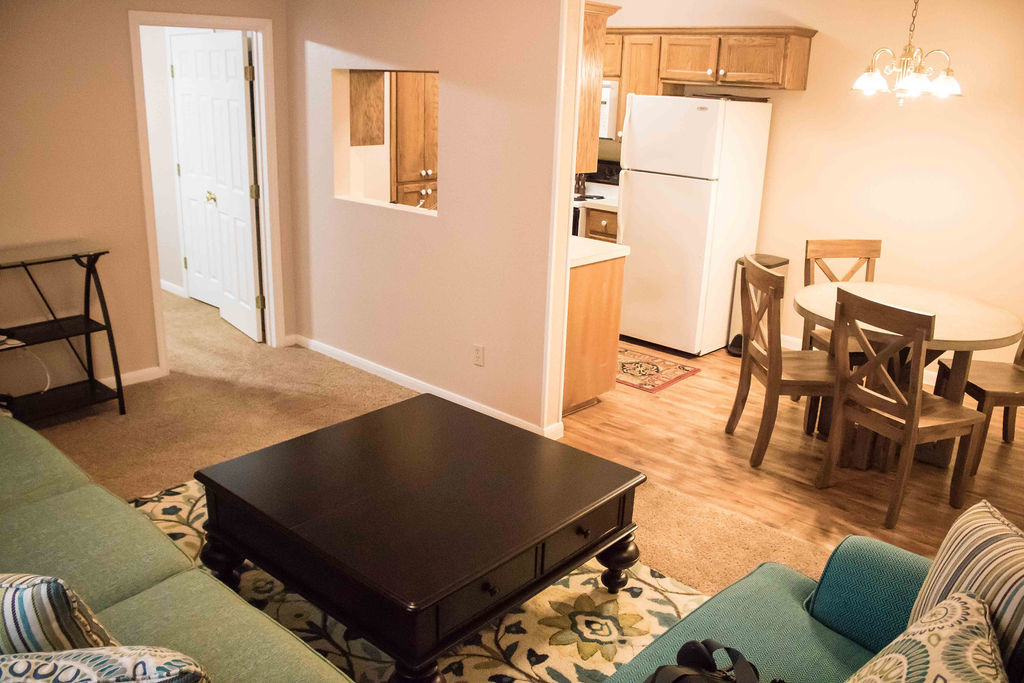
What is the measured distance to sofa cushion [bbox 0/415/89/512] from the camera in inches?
98.7

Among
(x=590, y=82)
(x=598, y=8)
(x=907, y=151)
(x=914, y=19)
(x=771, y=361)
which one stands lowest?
(x=771, y=361)

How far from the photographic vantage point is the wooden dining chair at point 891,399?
3307mm

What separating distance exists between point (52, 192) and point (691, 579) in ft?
11.8

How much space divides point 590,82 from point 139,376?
3.00 m

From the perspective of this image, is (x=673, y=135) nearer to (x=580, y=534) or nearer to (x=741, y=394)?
(x=741, y=394)

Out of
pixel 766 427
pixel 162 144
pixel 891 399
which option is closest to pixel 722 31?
pixel 766 427

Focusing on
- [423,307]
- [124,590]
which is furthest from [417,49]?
[124,590]

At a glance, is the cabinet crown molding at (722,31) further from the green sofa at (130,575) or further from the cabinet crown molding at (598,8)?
the green sofa at (130,575)

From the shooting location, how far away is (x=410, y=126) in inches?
226

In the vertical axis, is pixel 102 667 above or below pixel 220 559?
above

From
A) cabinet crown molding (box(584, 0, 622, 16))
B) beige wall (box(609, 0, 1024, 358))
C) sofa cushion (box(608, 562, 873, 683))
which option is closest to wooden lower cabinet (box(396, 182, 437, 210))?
cabinet crown molding (box(584, 0, 622, 16))

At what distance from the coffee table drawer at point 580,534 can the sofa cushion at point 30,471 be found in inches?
59.4

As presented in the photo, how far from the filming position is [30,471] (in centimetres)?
262

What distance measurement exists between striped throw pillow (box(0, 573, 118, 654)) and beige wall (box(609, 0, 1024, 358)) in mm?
5082
